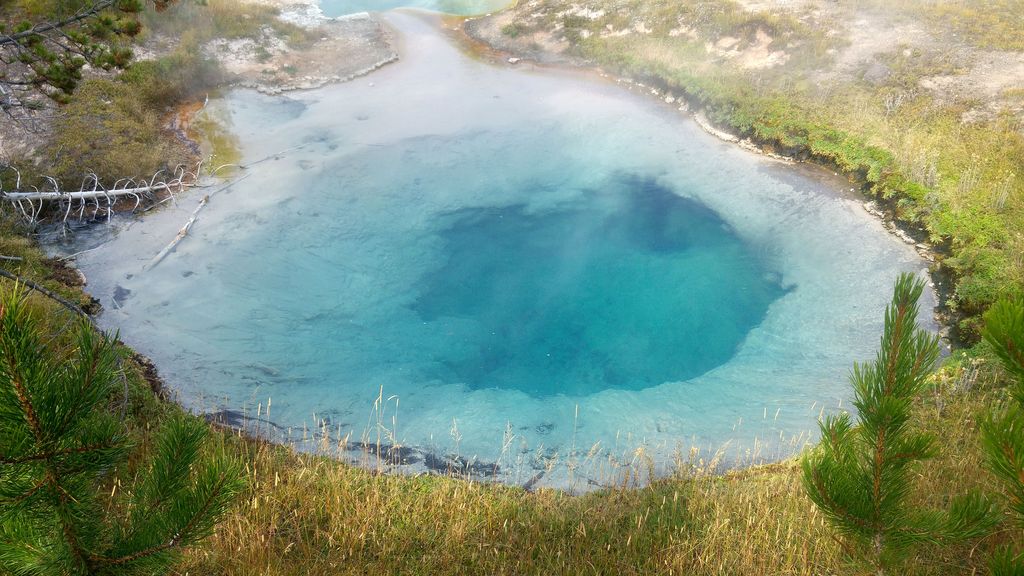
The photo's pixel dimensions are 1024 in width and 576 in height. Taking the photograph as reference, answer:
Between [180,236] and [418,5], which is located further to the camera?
[418,5]

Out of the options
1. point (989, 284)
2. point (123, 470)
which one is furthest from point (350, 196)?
point (989, 284)

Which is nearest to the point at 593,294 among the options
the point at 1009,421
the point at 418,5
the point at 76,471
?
the point at 1009,421

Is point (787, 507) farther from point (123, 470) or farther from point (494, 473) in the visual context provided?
point (123, 470)

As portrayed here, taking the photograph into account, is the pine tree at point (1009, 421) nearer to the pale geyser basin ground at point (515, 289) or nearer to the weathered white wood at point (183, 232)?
the pale geyser basin ground at point (515, 289)

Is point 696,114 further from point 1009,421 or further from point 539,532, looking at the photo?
point 1009,421

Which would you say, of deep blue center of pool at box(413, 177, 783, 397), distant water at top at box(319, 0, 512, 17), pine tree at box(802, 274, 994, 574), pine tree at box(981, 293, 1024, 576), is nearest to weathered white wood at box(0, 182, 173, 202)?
deep blue center of pool at box(413, 177, 783, 397)

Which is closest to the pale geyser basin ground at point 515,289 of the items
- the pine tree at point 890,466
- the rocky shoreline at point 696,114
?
the rocky shoreline at point 696,114

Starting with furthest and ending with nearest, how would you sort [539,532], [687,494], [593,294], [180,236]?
[180,236] → [593,294] → [687,494] → [539,532]
